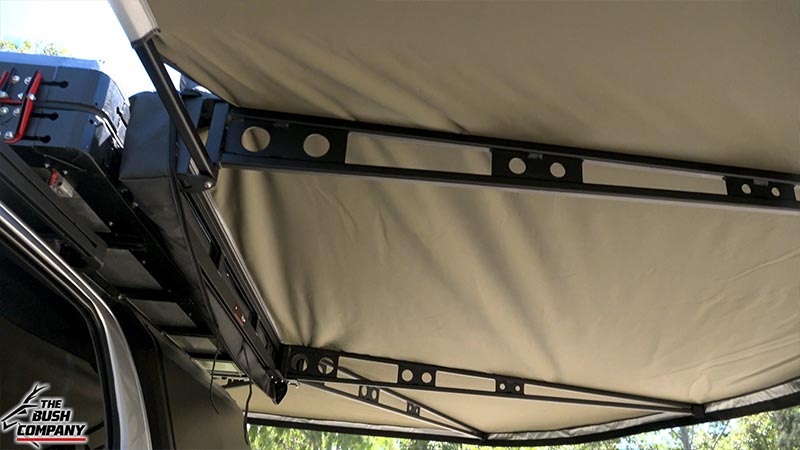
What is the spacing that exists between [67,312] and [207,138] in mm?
649

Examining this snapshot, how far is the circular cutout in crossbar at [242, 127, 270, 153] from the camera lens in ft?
6.21

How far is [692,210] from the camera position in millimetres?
2193

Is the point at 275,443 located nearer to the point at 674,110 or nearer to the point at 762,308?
the point at 762,308

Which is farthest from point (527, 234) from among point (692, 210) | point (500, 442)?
point (500, 442)

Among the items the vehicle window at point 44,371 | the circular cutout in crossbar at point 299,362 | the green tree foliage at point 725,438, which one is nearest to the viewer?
the vehicle window at point 44,371

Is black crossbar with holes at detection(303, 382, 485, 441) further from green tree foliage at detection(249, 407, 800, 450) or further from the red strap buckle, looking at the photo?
green tree foliage at detection(249, 407, 800, 450)

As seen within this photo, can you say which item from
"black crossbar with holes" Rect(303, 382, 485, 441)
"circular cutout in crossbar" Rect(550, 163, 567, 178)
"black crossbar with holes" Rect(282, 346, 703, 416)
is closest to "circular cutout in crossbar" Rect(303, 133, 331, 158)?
"circular cutout in crossbar" Rect(550, 163, 567, 178)

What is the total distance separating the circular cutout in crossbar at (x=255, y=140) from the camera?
1.89 meters

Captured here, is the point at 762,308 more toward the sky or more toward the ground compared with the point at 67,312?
more toward the sky

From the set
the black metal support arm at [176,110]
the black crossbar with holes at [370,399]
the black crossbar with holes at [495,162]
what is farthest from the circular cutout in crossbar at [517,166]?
the black crossbar with holes at [370,399]

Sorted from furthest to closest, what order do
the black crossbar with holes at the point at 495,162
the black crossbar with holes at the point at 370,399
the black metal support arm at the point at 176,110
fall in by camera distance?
the black crossbar with holes at the point at 370,399, the black crossbar with holes at the point at 495,162, the black metal support arm at the point at 176,110

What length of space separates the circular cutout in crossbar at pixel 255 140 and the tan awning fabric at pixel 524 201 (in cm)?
9

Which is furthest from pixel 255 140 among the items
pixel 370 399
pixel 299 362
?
pixel 370 399

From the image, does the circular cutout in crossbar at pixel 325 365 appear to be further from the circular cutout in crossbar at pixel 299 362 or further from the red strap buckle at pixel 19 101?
the red strap buckle at pixel 19 101
